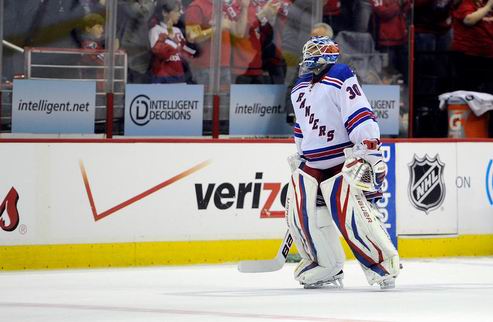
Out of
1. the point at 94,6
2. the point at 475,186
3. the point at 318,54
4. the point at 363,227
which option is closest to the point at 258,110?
the point at 94,6

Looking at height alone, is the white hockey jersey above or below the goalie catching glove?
above

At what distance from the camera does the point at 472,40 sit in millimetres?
13773

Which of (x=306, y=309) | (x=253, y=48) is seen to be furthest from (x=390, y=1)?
(x=306, y=309)

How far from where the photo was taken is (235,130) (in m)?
12.0

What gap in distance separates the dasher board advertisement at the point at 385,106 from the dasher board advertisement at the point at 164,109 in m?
1.64

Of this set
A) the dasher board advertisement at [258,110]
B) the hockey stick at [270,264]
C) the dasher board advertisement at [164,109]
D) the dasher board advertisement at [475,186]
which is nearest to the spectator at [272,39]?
the dasher board advertisement at [258,110]

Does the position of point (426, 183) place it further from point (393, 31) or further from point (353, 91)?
point (353, 91)

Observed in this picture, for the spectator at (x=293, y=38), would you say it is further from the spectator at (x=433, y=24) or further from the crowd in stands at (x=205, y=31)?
the spectator at (x=433, y=24)

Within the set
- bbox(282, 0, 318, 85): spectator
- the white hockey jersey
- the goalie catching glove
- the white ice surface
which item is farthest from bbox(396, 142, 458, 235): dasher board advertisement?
the goalie catching glove

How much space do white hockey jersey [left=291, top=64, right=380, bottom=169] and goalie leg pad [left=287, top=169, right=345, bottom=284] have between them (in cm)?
16

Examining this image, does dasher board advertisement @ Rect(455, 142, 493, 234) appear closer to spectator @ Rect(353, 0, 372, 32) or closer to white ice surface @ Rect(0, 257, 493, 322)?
white ice surface @ Rect(0, 257, 493, 322)

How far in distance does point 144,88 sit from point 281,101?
1.28 m

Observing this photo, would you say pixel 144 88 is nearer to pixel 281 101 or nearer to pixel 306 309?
pixel 281 101

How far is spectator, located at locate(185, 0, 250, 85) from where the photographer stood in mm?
11883
